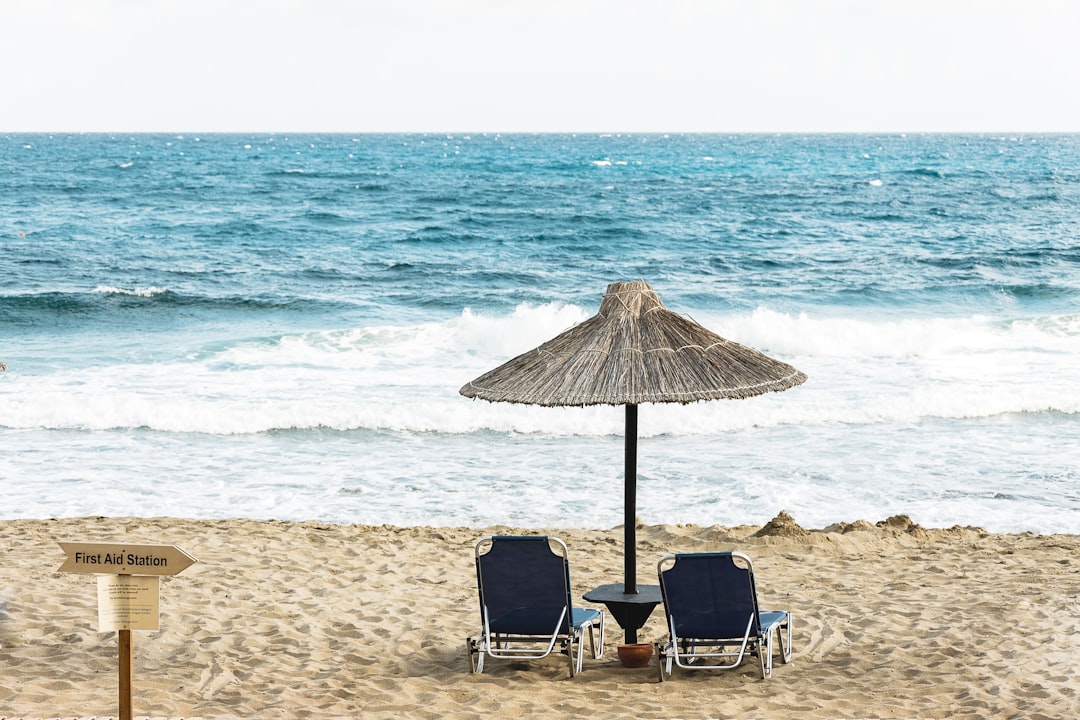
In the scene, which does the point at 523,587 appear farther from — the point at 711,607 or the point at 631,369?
the point at 631,369

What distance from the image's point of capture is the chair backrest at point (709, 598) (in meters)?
5.47

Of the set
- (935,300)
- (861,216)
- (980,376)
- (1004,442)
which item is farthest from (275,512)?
(861,216)

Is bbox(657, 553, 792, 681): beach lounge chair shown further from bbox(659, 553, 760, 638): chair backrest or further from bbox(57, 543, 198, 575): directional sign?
bbox(57, 543, 198, 575): directional sign

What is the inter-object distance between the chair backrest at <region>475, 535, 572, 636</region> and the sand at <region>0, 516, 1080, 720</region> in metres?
0.30

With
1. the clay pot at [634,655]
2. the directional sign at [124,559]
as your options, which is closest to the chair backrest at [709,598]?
the clay pot at [634,655]

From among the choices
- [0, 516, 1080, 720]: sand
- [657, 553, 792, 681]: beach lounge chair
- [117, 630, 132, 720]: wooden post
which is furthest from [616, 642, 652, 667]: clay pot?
[117, 630, 132, 720]: wooden post

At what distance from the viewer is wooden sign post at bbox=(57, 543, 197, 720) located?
378 cm

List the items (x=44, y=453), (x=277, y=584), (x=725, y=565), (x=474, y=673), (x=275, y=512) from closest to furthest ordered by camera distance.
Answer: (x=725, y=565) → (x=474, y=673) → (x=277, y=584) → (x=275, y=512) → (x=44, y=453)

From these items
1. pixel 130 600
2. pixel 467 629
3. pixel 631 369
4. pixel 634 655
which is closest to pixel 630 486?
pixel 631 369

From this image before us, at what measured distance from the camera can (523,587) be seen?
18.7ft

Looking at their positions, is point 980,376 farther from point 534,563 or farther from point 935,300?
point 534,563

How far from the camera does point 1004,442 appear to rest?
12.3 m

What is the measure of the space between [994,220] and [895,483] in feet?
99.1

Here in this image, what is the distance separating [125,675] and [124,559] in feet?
1.46
